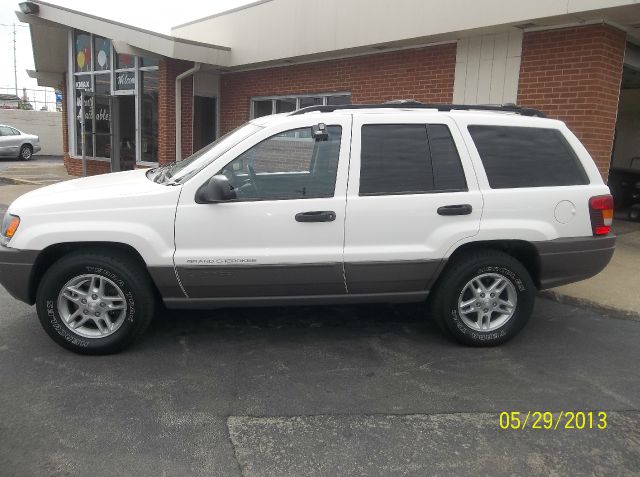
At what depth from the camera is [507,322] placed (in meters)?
4.40

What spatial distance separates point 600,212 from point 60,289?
4146 millimetres

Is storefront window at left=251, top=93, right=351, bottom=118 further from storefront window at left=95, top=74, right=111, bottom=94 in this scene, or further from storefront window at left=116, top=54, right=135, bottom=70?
storefront window at left=95, top=74, right=111, bottom=94

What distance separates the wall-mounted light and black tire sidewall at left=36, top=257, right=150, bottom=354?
12.7 m

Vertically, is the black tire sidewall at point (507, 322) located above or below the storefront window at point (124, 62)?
below

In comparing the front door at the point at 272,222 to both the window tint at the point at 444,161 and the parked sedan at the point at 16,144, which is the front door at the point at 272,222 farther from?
the parked sedan at the point at 16,144

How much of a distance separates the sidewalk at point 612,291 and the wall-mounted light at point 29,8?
1401cm

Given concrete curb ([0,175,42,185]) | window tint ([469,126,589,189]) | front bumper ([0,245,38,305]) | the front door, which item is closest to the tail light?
window tint ([469,126,589,189])

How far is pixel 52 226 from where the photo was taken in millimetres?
3848

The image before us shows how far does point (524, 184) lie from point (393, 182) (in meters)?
1.06

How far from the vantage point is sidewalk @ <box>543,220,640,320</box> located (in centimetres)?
534

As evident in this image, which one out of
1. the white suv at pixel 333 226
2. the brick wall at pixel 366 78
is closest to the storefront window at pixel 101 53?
the brick wall at pixel 366 78

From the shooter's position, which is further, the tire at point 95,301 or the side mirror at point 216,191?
the tire at point 95,301

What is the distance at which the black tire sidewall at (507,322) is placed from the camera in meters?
4.26
